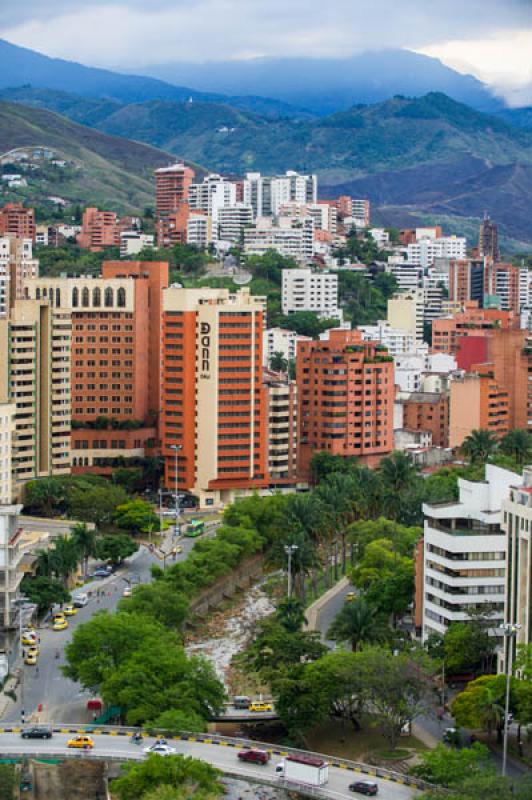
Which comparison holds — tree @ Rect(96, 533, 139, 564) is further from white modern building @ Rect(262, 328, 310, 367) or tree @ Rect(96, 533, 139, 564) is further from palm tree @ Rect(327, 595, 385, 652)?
white modern building @ Rect(262, 328, 310, 367)

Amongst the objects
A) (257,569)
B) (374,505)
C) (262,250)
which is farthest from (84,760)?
(262,250)

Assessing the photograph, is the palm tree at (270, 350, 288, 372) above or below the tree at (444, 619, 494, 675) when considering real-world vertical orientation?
above

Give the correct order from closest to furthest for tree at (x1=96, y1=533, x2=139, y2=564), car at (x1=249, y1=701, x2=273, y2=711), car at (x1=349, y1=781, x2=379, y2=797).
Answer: car at (x1=349, y1=781, x2=379, y2=797) → car at (x1=249, y1=701, x2=273, y2=711) → tree at (x1=96, y1=533, x2=139, y2=564)

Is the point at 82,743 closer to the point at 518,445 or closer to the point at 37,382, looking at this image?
the point at 37,382

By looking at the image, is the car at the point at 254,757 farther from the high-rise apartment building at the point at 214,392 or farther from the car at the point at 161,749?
the high-rise apartment building at the point at 214,392

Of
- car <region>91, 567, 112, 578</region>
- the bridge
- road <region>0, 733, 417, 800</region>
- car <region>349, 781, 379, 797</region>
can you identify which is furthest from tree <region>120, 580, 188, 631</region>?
car <region>349, 781, 379, 797</region>
